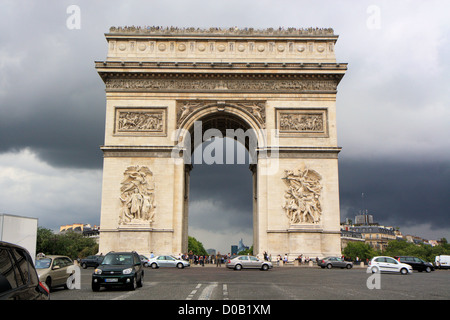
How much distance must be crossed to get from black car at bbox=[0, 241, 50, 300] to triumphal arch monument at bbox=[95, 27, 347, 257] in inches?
1095

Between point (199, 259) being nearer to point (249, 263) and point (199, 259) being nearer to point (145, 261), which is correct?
point (145, 261)

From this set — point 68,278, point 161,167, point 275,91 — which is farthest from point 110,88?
point 68,278

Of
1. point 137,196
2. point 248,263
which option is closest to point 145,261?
point 137,196

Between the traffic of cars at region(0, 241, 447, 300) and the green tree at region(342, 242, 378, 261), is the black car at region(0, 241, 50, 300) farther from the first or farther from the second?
the green tree at region(342, 242, 378, 261)

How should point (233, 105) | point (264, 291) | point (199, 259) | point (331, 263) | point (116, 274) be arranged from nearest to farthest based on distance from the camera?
1. point (264, 291)
2. point (116, 274)
3. point (331, 263)
4. point (233, 105)
5. point (199, 259)

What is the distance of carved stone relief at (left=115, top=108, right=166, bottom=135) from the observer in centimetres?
3509

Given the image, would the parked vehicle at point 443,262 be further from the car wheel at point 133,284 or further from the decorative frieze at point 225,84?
the car wheel at point 133,284

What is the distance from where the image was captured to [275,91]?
35844 mm

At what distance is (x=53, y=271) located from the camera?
15180mm

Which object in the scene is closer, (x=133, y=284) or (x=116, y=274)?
(x=116, y=274)

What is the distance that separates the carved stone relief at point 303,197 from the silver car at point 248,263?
4.42 m

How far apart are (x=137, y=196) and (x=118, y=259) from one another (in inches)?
706
